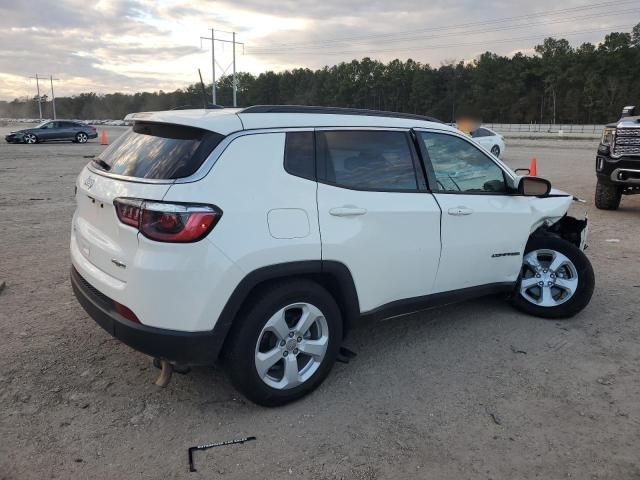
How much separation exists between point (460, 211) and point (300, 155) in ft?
4.62

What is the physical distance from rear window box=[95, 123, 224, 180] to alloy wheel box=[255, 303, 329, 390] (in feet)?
3.32

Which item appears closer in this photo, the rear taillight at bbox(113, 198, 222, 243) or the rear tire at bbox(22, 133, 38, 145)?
the rear taillight at bbox(113, 198, 222, 243)

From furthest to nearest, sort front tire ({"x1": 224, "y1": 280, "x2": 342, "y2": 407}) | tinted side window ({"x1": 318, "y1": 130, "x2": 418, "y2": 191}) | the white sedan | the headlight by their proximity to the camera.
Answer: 1. the white sedan
2. the headlight
3. tinted side window ({"x1": 318, "y1": 130, "x2": 418, "y2": 191})
4. front tire ({"x1": 224, "y1": 280, "x2": 342, "y2": 407})

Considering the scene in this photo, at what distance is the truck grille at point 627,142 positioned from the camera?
29.8 feet

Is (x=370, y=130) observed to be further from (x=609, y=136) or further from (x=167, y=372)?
(x=609, y=136)

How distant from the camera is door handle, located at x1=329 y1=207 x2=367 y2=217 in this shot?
3.39m

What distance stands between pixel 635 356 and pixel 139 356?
373cm

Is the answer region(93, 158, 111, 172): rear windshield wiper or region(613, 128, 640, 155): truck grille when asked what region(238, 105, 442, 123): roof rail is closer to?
region(93, 158, 111, 172): rear windshield wiper

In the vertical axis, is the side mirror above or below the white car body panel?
above

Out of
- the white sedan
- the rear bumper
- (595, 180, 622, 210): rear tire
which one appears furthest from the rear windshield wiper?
the white sedan

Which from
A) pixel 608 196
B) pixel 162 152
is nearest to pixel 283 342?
pixel 162 152

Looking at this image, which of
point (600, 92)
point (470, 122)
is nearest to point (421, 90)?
point (600, 92)

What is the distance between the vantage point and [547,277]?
4.90m

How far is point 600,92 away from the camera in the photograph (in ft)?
268
